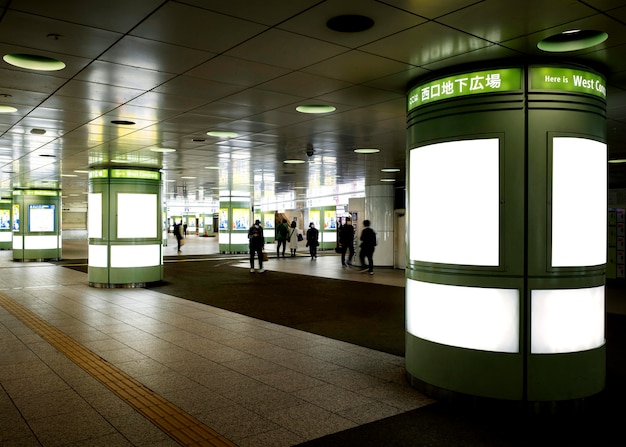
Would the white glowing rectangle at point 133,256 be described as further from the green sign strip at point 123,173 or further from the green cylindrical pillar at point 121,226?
the green sign strip at point 123,173

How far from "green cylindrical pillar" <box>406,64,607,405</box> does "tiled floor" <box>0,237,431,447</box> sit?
3.20ft

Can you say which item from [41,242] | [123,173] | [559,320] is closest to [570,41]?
[559,320]

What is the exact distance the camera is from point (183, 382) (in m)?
5.73

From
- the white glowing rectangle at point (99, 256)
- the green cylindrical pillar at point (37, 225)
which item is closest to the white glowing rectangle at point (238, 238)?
the green cylindrical pillar at point (37, 225)

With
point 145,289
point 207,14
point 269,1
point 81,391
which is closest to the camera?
point 269,1

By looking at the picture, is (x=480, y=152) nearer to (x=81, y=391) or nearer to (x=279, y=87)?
(x=279, y=87)

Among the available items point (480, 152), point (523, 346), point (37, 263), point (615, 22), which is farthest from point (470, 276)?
point (37, 263)

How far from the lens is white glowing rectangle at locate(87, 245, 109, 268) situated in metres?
14.1

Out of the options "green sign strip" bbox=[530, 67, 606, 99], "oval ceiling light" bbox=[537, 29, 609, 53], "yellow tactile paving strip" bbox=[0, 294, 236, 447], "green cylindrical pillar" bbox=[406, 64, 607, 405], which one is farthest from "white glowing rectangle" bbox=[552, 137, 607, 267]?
"yellow tactile paving strip" bbox=[0, 294, 236, 447]

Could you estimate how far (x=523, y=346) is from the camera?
5039mm

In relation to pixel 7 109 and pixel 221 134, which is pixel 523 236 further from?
pixel 7 109

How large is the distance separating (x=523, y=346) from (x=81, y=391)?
14.7 ft

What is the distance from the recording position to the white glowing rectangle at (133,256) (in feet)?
46.3

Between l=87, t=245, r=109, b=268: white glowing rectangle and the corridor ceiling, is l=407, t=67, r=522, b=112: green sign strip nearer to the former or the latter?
the corridor ceiling
